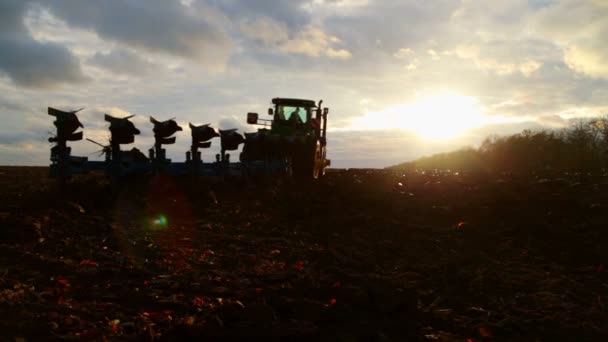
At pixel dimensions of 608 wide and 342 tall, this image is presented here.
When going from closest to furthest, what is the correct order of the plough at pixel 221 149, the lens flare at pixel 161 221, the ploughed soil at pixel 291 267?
1. the ploughed soil at pixel 291 267
2. the lens flare at pixel 161 221
3. the plough at pixel 221 149

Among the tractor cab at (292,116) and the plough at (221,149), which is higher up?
the tractor cab at (292,116)

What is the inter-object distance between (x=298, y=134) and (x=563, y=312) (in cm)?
1430

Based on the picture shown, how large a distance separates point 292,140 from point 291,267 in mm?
10933

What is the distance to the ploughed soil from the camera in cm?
545

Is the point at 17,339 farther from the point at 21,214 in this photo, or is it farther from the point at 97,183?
the point at 97,183

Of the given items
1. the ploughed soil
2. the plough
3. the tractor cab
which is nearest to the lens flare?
the ploughed soil

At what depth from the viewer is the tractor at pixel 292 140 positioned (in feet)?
A: 60.2

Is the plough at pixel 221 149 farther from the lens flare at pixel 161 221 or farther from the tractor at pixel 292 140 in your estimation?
the lens flare at pixel 161 221

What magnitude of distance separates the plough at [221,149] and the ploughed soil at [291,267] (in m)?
0.49

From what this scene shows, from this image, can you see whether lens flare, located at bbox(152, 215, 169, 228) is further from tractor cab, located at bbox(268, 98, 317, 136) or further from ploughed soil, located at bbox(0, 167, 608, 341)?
tractor cab, located at bbox(268, 98, 317, 136)

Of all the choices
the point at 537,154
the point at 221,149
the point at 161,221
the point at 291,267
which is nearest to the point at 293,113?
the point at 221,149

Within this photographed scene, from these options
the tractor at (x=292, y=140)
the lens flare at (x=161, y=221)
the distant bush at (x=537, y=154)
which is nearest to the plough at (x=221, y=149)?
the tractor at (x=292, y=140)

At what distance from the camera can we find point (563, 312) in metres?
6.35

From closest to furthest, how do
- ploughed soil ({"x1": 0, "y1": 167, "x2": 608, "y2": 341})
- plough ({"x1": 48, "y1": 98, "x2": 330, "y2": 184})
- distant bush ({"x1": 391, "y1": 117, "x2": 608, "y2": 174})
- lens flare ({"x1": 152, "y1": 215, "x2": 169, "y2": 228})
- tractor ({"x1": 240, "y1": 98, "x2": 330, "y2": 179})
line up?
1. ploughed soil ({"x1": 0, "y1": 167, "x2": 608, "y2": 341})
2. lens flare ({"x1": 152, "y1": 215, "x2": 169, "y2": 228})
3. plough ({"x1": 48, "y1": 98, "x2": 330, "y2": 184})
4. tractor ({"x1": 240, "y1": 98, "x2": 330, "y2": 179})
5. distant bush ({"x1": 391, "y1": 117, "x2": 608, "y2": 174})
